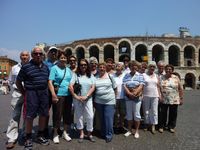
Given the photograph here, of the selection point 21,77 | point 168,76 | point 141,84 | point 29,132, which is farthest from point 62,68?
point 168,76

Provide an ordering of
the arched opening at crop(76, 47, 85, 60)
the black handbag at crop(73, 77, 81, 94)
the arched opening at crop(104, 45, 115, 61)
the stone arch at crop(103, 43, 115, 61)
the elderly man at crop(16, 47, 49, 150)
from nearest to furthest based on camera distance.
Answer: the elderly man at crop(16, 47, 49, 150) → the black handbag at crop(73, 77, 81, 94) → the stone arch at crop(103, 43, 115, 61) → the arched opening at crop(76, 47, 85, 60) → the arched opening at crop(104, 45, 115, 61)

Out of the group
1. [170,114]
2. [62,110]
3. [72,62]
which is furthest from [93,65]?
[170,114]

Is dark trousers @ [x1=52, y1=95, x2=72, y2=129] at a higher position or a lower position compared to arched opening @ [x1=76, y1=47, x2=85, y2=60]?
lower

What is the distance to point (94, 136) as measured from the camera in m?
6.02

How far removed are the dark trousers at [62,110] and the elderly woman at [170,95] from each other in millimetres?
2470

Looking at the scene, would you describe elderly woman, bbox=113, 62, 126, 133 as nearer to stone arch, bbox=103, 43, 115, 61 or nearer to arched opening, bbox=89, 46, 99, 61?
stone arch, bbox=103, 43, 115, 61

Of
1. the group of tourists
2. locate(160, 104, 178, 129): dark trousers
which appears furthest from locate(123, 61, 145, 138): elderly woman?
locate(160, 104, 178, 129): dark trousers

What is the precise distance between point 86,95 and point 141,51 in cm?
3548

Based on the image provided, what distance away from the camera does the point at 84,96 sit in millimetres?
5559

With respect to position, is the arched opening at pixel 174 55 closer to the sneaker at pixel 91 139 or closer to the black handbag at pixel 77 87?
the sneaker at pixel 91 139

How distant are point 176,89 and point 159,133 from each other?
1199 mm

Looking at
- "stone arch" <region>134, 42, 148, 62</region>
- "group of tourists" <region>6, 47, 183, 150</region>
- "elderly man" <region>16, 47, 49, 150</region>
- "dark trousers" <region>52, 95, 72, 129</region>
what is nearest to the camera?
"elderly man" <region>16, 47, 49, 150</region>

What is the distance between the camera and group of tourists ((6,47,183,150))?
16.6 ft

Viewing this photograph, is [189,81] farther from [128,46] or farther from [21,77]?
[21,77]
